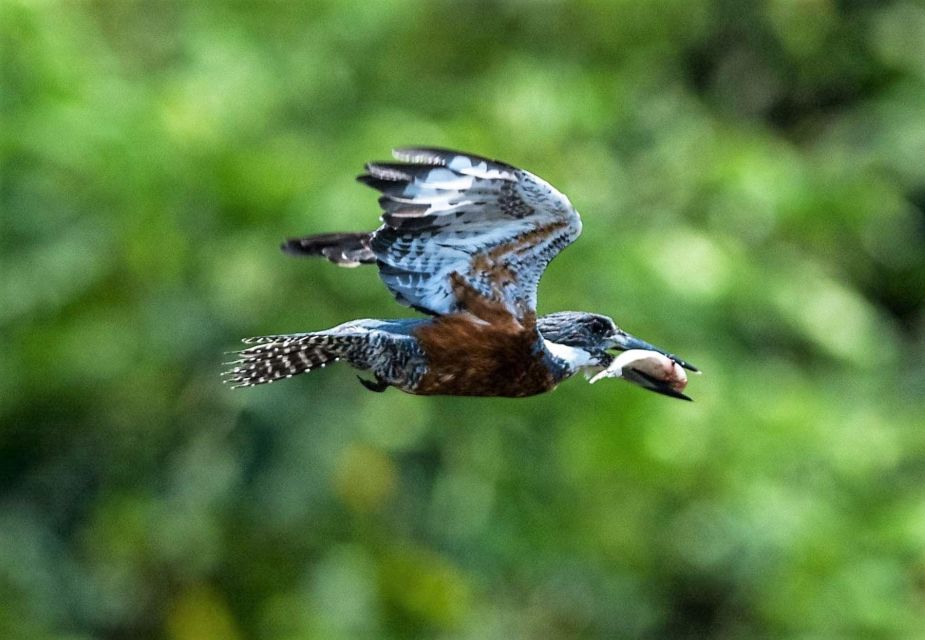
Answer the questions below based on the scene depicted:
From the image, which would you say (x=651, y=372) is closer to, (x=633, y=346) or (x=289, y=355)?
(x=633, y=346)

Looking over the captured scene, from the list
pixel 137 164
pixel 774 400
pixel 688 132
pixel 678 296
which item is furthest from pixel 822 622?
pixel 137 164

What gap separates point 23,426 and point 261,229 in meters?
1.69

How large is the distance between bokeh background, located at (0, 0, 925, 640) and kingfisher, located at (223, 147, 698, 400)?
148 inches

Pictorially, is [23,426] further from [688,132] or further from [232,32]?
[688,132]

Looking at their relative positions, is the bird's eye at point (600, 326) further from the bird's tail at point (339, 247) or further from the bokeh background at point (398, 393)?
the bokeh background at point (398, 393)

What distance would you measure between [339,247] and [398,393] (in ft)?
15.2

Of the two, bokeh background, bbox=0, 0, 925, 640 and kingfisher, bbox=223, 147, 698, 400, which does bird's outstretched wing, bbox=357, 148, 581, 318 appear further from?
bokeh background, bbox=0, 0, 925, 640

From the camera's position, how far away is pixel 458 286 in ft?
15.5

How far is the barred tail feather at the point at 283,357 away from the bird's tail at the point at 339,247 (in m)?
0.56

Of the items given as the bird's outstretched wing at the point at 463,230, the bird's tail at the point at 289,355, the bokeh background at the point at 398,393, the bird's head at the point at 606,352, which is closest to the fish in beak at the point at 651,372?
the bird's head at the point at 606,352

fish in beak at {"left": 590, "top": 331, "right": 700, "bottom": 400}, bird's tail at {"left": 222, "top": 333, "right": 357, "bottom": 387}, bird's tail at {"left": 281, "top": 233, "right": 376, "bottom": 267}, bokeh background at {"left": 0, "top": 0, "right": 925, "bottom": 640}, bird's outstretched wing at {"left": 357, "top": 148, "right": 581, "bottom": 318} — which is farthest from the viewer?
bokeh background at {"left": 0, "top": 0, "right": 925, "bottom": 640}

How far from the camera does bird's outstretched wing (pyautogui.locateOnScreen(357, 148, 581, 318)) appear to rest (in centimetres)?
447

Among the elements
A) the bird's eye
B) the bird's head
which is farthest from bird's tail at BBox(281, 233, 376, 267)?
the bird's eye

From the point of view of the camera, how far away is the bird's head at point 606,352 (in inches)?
198
